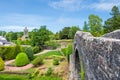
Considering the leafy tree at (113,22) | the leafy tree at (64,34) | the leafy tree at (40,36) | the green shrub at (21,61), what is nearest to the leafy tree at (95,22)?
the leafy tree at (113,22)

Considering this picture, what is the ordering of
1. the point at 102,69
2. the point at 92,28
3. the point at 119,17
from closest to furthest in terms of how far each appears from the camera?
the point at 102,69 < the point at 119,17 < the point at 92,28

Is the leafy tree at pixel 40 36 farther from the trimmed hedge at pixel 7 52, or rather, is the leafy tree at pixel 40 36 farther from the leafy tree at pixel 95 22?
the leafy tree at pixel 95 22

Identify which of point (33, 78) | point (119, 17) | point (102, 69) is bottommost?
point (33, 78)

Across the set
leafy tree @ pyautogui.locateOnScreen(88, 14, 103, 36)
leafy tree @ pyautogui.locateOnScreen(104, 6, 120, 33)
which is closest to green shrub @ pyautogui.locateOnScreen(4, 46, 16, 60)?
leafy tree @ pyautogui.locateOnScreen(104, 6, 120, 33)

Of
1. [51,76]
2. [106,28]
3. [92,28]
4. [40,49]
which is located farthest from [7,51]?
[92,28]

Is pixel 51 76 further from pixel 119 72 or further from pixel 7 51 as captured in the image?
pixel 119 72

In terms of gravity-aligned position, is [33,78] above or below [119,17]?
below

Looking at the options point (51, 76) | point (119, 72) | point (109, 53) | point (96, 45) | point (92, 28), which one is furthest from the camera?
point (92, 28)

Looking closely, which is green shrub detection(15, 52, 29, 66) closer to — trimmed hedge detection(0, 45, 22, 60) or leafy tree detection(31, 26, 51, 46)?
trimmed hedge detection(0, 45, 22, 60)

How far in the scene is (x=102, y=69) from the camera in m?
5.99

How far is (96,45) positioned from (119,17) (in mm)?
38951

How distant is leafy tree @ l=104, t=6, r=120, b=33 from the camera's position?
43.4 m

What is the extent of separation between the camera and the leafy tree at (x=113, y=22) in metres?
43.4

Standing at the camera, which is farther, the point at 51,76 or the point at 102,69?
the point at 51,76
